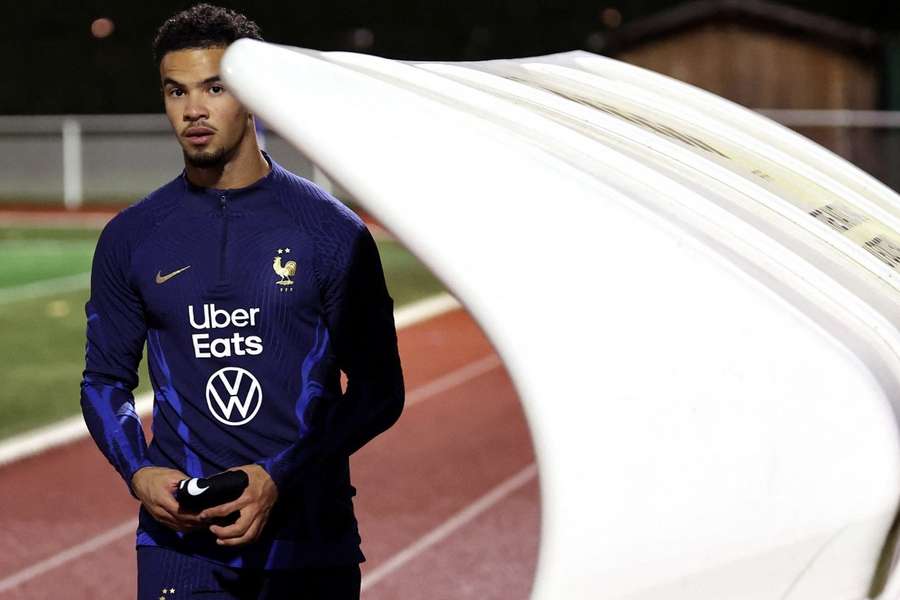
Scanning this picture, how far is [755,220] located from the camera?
2047mm

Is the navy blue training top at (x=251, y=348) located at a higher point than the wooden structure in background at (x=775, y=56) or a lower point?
higher

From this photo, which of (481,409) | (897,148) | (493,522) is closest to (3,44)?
(897,148)

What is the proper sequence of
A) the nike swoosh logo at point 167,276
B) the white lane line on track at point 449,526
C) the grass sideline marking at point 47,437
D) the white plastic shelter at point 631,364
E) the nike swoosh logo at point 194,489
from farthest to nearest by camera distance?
the grass sideline marking at point 47,437 < the white lane line on track at point 449,526 < the nike swoosh logo at point 167,276 < the nike swoosh logo at point 194,489 < the white plastic shelter at point 631,364

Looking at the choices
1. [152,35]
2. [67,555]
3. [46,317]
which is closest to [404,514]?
[67,555]

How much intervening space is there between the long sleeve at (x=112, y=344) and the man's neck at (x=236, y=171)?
18 centimetres

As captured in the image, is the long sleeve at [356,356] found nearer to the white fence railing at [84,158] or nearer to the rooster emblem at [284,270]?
the rooster emblem at [284,270]

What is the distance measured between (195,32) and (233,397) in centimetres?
69

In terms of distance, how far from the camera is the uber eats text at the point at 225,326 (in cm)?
294

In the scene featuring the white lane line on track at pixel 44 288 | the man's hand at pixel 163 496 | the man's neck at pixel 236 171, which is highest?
the man's neck at pixel 236 171

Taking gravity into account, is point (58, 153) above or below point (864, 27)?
below

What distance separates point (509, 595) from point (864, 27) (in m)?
17.4

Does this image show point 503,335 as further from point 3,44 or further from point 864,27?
point 3,44

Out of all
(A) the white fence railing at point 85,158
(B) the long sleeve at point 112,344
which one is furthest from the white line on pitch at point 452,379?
(A) the white fence railing at point 85,158

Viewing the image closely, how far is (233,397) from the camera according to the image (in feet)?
9.74
